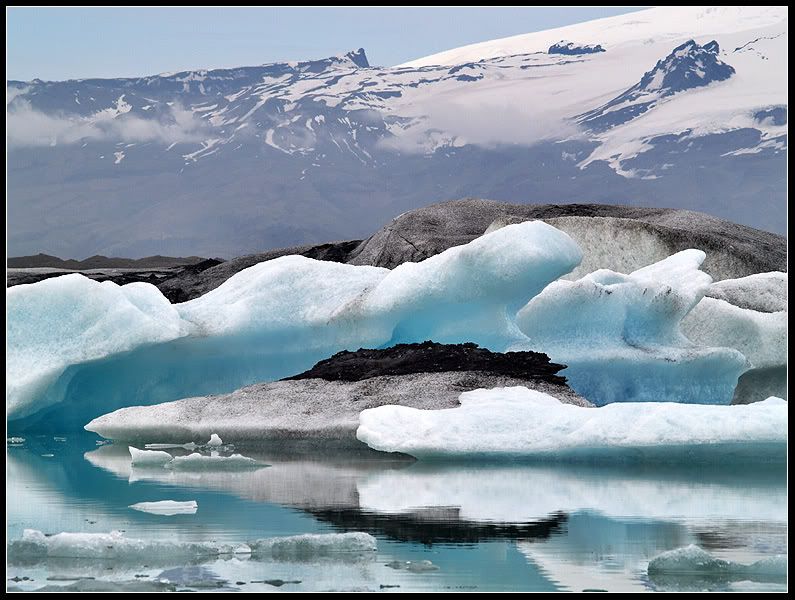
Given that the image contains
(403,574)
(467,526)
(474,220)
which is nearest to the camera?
(403,574)

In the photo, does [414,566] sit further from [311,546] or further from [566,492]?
[566,492]

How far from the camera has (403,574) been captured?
388cm

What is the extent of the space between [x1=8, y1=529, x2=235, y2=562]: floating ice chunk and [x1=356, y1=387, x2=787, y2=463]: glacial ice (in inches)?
123

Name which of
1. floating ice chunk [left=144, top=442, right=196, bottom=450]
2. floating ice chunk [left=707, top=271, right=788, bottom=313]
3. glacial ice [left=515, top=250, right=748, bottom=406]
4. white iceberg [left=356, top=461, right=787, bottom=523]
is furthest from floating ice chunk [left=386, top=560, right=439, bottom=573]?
floating ice chunk [left=707, top=271, right=788, bottom=313]

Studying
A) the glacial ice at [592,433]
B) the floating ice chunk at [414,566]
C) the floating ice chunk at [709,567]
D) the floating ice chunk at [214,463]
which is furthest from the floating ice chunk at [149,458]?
the floating ice chunk at [709,567]

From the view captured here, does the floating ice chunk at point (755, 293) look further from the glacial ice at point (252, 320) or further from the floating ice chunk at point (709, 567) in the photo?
the floating ice chunk at point (709, 567)

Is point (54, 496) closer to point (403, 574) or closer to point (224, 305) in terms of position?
point (403, 574)

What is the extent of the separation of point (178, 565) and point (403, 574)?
0.84 meters

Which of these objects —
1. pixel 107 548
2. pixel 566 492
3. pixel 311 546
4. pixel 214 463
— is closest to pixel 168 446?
pixel 214 463

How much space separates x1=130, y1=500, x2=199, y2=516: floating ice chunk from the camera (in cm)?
523

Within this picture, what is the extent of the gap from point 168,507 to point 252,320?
17.7 feet

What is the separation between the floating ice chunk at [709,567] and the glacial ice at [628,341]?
6.76 meters

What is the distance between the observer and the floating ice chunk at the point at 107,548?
415cm

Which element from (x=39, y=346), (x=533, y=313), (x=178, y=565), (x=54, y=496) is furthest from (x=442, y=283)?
(x=178, y=565)
